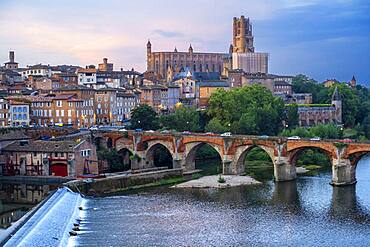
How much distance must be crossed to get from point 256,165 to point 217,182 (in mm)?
14318

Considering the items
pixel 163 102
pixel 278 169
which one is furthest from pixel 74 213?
pixel 163 102

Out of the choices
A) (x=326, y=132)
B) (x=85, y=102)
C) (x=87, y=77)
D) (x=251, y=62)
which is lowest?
(x=326, y=132)

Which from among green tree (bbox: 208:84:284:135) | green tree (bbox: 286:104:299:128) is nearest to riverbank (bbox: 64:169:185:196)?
green tree (bbox: 208:84:284:135)

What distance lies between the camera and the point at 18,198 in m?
58.3

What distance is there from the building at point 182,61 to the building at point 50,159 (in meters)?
94.4

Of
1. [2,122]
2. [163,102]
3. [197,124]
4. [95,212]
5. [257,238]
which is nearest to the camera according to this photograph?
[257,238]

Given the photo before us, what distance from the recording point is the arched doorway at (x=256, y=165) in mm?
69500

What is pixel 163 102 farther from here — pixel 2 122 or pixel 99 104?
pixel 2 122

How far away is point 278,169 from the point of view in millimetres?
65500

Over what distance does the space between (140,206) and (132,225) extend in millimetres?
7199

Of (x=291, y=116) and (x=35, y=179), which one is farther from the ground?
(x=291, y=116)

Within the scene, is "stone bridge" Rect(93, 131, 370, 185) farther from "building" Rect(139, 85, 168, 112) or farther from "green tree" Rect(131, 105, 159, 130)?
"building" Rect(139, 85, 168, 112)

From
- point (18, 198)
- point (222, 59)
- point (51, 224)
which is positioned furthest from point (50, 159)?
point (222, 59)

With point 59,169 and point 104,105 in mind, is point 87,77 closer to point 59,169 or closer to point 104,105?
point 104,105
